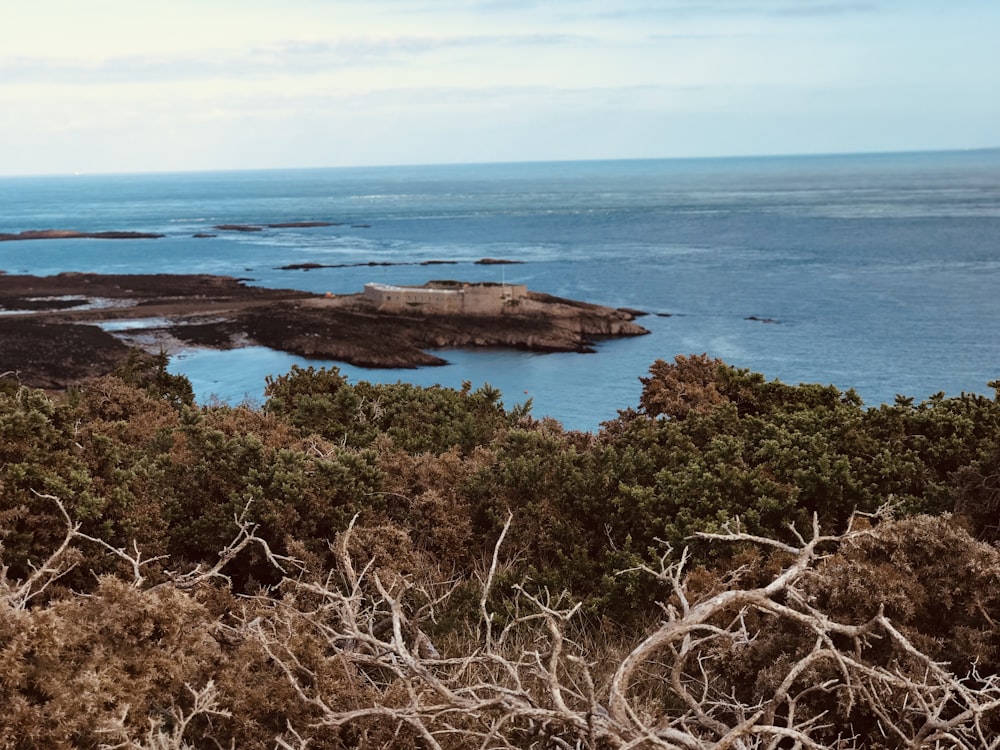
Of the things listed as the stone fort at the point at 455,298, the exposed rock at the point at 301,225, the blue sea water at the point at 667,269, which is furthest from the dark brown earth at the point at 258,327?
the exposed rock at the point at 301,225

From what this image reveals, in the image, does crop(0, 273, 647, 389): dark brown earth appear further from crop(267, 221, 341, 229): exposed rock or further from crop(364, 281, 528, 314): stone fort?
crop(267, 221, 341, 229): exposed rock

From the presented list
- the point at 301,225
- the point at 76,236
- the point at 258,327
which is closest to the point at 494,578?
the point at 258,327

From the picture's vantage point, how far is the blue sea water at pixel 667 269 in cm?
4316

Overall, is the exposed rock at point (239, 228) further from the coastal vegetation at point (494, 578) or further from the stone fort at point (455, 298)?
the coastal vegetation at point (494, 578)

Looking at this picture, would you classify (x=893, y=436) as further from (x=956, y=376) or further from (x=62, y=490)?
(x=956, y=376)

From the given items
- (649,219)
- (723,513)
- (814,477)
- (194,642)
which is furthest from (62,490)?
(649,219)

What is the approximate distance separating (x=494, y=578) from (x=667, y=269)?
70.0 m

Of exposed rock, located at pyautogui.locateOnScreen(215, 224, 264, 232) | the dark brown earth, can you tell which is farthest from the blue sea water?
exposed rock, located at pyautogui.locateOnScreen(215, 224, 264, 232)

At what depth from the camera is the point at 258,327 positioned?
51.5m

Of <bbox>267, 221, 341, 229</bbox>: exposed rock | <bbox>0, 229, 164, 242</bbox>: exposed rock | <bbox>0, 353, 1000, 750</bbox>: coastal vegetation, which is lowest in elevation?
<bbox>0, 229, 164, 242</bbox>: exposed rock

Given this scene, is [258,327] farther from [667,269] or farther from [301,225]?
[301,225]

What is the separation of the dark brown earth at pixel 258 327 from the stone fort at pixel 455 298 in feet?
2.55

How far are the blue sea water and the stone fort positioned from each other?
233 inches

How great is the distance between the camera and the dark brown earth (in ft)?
145
